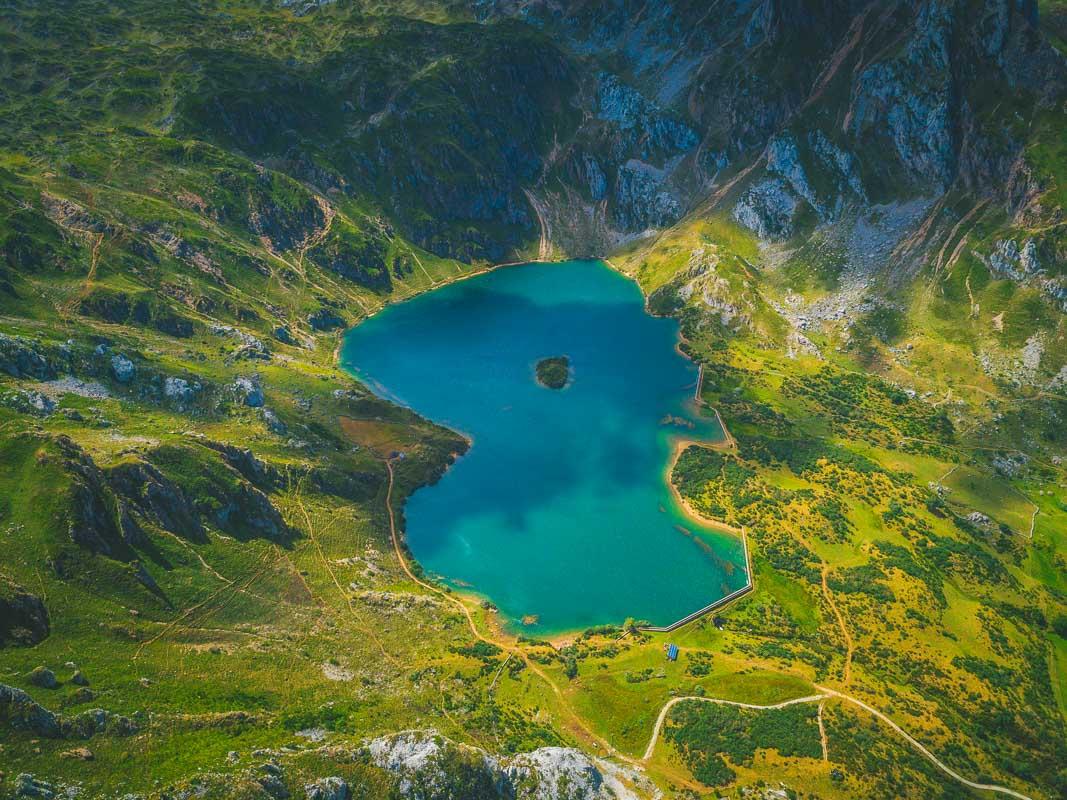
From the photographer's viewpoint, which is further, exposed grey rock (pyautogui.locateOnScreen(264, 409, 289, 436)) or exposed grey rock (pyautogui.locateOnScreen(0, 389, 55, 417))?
exposed grey rock (pyautogui.locateOnScreen(264, 409, 289, 436))

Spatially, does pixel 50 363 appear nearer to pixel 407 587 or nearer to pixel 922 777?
pixel 407 587

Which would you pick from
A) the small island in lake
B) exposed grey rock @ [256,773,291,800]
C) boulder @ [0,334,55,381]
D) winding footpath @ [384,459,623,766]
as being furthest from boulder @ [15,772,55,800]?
the small island in lake

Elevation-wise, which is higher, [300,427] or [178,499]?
[300,427]

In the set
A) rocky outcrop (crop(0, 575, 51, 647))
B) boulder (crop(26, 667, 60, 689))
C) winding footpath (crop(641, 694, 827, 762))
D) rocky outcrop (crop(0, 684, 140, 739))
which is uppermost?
rocky outcrop (crop(0, 575, 51, 647))

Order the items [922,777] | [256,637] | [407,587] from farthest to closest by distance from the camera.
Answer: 1. [407,587]
2. [256,637]
3. [922,777]

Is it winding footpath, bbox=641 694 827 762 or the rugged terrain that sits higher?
the rugged terrain

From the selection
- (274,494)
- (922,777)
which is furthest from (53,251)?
(922,777)

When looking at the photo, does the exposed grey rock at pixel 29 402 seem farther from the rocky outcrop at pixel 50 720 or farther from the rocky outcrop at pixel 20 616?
the rocky outcrop at pixel 50 720

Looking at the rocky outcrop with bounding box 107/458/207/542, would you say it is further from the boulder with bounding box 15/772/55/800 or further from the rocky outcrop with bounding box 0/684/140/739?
the boulder with bounding box 15/772/55/800
